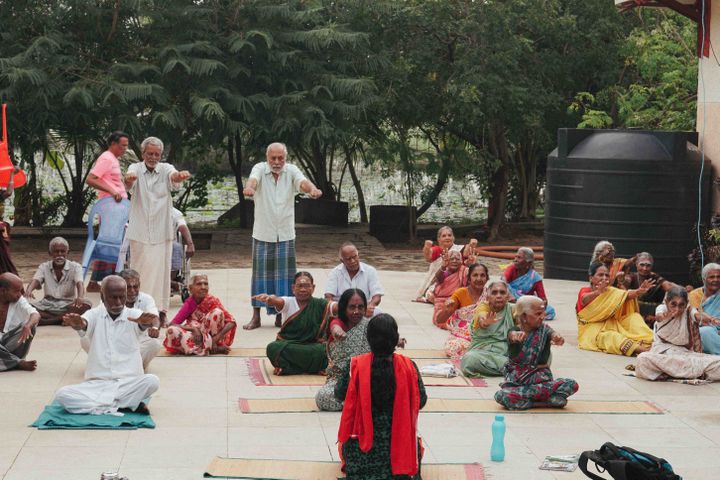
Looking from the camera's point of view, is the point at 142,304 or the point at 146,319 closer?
the point at 146,319

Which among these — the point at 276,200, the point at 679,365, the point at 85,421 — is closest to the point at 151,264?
the point at 276,200

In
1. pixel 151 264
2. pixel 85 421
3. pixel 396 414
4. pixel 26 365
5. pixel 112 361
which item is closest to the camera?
A: pixel 396 414

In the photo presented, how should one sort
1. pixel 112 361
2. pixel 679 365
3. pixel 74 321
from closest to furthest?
pixel 74 321 < pixel 112 361 < pixel 679 365

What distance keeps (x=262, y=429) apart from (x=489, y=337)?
8.34 feet

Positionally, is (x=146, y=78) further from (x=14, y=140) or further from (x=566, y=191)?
(x=566, y=191)

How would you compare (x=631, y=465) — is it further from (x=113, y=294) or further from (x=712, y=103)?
(x=712, y=103)

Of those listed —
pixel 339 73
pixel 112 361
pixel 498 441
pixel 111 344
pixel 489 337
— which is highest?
pixel 339 73

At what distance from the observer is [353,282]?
34.3 feet

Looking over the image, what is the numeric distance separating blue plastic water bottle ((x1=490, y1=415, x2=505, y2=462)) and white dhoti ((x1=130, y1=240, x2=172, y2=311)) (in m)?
5.20

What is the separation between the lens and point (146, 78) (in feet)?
61.5

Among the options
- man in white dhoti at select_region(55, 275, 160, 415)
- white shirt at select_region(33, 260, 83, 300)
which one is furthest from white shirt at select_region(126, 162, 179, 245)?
man in white dhoti at select_region(55, 275, 160, 415)

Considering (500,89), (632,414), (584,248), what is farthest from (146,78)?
(632,414)

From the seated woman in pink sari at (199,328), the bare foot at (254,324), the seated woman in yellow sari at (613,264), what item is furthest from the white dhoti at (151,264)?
the seated woman in yellow sari at (613,264)

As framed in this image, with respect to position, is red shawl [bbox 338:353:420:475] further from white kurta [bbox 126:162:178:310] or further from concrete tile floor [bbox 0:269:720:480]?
white kurta [bbox 126:162:178:310]
